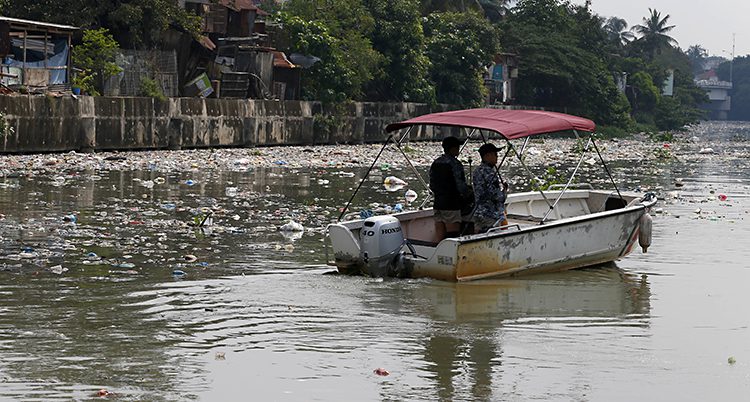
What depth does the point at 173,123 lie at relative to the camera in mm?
33188

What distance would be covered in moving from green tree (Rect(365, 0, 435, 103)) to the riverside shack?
57.3 ft

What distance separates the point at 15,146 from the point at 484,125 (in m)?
17.4

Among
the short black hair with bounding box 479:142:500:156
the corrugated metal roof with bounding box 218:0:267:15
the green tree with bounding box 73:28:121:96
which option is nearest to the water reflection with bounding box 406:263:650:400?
the short black hair with bounding box 479:142:500:156

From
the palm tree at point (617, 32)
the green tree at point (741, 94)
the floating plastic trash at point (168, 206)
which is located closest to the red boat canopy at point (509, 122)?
the floating plastic trash at point (168, 206)

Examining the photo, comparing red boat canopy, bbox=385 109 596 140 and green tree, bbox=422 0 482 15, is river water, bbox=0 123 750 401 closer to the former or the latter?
red boat canopy, bbox=385 109 596 140

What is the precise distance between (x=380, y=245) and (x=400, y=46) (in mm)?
37311

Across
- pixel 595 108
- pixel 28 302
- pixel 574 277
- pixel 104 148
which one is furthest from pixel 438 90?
pixel 28 302

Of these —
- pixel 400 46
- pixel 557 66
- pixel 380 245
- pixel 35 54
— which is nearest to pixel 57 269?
pixel 380 245

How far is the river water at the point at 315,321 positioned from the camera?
25.1 feet

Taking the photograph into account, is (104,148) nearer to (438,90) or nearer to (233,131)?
(233,131)

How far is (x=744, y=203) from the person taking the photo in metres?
→ 22.6

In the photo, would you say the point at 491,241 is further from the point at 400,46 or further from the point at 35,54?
the point at 400,46

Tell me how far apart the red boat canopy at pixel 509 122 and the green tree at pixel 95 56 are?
22.2 meters

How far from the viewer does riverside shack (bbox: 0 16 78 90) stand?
3019 centimetres
